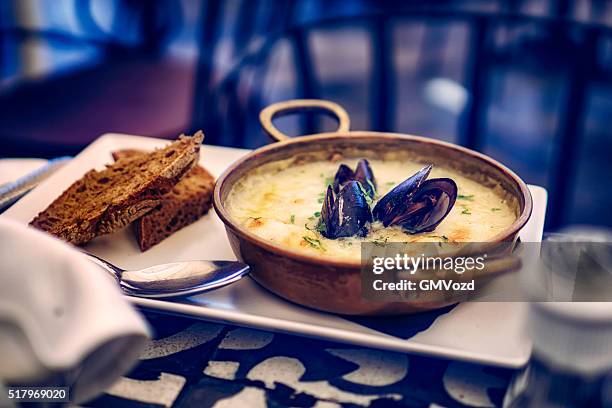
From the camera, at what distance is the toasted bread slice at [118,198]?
117 centimetres

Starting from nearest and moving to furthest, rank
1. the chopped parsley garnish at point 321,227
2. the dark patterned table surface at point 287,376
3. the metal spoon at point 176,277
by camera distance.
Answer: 1. the dark patterned table surface at point 287,376
2. the metal spoon at point 176,277
3. the chopped parsley garnish at point 321,227

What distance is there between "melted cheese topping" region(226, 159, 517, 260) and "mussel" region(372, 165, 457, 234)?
0.06 ft

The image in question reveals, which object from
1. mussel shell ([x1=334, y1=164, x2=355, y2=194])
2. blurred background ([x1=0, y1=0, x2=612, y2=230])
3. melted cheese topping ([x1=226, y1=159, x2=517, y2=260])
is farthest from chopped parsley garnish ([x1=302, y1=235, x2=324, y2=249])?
blurred background ([x1=0, y1=0, x2=612, y2=230])

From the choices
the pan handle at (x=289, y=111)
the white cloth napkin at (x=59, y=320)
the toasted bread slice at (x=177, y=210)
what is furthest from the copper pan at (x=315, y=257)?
the white cloth napkin at (x=59, y=320)

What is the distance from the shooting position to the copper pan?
3.10 feet

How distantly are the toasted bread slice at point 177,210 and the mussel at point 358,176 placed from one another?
0.26m

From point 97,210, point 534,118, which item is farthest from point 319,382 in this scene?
point 534,118

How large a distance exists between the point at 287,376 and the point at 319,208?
36 centimetres

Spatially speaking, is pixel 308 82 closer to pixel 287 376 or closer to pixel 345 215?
pixel 345 215

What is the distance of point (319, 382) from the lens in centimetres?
95

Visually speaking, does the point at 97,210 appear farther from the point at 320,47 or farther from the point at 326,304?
the point at 320,47

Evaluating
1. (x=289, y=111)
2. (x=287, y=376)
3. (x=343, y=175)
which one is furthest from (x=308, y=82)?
(x=287, y=376)

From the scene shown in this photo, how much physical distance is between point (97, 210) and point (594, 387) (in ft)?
2.75

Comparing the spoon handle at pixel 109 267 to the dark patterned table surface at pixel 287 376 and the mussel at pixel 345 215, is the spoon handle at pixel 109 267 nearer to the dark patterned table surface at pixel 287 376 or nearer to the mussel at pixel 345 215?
the dark patterned table surface at pixel 287 376
